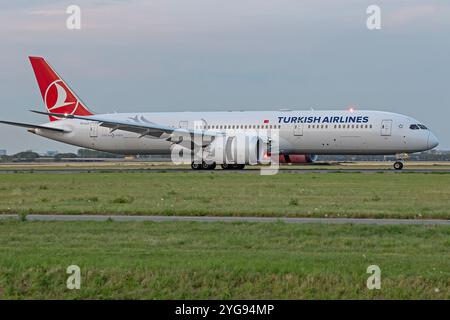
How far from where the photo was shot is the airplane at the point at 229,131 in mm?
54188

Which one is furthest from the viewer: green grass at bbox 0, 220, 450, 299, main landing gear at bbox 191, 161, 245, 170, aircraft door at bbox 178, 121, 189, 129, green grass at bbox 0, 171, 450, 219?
aircraft door at bbox 178, 121, 189, 129

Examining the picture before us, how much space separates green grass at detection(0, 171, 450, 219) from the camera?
25.6 meters

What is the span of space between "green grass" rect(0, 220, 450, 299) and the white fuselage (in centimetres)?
3466

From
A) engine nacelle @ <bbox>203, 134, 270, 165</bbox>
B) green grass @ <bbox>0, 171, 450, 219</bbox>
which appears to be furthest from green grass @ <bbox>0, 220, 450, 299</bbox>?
engine nacelle @ <bbox>203, 134, 270, 165</bbox>

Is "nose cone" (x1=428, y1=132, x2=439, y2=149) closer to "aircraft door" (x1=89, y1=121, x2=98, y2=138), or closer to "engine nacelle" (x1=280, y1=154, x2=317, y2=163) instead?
"engine nacelle" (x1=280, y1=154, x2=317, y2=163)

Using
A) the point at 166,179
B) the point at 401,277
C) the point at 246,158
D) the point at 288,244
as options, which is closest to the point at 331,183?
the point at 166,179

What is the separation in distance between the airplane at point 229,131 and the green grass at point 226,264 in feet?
114

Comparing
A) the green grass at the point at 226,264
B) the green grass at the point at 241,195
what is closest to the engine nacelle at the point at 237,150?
the green grass at the point at 241,195

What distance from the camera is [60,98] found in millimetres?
63438

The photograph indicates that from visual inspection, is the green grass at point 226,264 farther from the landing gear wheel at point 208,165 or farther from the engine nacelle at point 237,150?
the landing gear wheel at point 208,165

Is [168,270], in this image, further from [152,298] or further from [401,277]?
[401,277]

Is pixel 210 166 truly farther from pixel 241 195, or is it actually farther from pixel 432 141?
pixel 241 195

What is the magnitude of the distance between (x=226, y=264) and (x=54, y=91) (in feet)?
166
